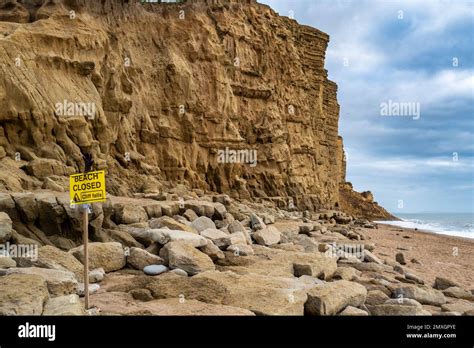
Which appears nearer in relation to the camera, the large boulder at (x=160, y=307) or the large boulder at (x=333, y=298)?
the large boulder at (x=160, y=307)

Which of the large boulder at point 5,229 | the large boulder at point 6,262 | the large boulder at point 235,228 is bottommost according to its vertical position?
the large boulder at point 6,262

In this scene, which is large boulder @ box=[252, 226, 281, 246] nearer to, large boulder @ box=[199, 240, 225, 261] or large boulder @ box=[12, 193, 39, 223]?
large boulder @ box=[199, 240, 225, 261]

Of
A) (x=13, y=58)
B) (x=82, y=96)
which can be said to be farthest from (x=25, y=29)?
(x=82, y=96)

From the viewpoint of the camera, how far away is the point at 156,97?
20344 millimetres

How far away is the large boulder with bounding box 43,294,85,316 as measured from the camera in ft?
13.4

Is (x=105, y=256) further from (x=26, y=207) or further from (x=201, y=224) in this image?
(x=201, y=224)

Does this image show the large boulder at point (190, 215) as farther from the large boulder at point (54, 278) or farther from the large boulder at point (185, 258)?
the large boulder at point (54, 278)

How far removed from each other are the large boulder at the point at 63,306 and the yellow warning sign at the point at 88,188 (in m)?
1.11

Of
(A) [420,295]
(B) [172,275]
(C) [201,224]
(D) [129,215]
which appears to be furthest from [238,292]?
(C) [201,224]

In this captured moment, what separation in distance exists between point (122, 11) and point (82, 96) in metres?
8.31

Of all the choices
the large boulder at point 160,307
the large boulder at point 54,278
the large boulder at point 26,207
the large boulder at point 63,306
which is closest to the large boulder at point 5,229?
the large boulder at point 26,207

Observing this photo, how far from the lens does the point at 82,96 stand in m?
14.0

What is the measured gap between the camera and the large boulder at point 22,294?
4035 millimetres
